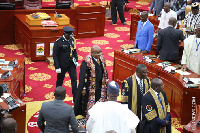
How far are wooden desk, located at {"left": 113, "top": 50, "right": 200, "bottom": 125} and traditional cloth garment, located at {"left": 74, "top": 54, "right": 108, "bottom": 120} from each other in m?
1.58

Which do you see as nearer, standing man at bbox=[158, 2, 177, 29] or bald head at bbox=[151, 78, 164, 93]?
bald head at bbox=[151, 78, 164, 93]

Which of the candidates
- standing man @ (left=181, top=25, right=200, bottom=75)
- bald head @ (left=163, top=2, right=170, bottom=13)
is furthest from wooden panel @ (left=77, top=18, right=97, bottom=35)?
standing man @ (left=181, top=25, right=200, bottom=75)

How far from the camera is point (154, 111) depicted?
561cm

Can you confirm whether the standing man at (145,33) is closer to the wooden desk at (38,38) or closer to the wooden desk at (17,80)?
the wooden desk at (38,38)

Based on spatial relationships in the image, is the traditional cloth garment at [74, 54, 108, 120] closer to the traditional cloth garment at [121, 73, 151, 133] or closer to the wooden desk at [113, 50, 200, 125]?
the traditional cloth garment at [121, 73, 151, 133]

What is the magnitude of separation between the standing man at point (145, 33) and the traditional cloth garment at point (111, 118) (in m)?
4.55

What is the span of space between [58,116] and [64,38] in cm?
290

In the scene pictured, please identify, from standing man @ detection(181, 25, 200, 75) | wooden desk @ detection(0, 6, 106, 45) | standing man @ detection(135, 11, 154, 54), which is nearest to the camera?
standing man @ detection(181, 25, 200, 75)

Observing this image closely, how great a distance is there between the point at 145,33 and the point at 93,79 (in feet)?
8.86

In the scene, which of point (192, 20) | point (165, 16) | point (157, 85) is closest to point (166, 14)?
point (165, 16)

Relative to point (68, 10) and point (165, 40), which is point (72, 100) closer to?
point (165, 40)

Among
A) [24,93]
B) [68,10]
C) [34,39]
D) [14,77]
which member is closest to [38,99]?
[24,93]

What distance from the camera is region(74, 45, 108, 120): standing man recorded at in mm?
6742

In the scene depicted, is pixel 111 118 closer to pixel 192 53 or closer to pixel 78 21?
pixel 192 53
